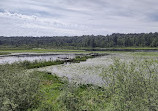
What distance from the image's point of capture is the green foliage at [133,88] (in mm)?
4785

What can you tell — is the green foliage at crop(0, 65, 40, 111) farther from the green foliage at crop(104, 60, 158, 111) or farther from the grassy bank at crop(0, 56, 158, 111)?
the green foliage at crop(104, 60, 158, 111)

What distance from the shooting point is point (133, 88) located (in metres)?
5.55

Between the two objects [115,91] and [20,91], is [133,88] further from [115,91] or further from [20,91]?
[20,91]

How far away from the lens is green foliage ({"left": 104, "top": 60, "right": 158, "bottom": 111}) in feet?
15.7

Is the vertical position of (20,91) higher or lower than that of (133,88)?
lower

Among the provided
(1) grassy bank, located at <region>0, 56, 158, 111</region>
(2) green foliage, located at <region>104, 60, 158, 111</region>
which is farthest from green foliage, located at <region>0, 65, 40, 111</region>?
(2) green foliage, located at <region>104, 60, 158, 111</region>

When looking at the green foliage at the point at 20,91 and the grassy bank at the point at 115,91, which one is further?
the green foliage at the point at 20,91

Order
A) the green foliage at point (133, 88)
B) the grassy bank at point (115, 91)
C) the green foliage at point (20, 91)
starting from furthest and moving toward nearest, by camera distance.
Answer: the green foliage at point (20, 91) → the grassy bank at point (115, 91) → the green foliage at point (133, 88)

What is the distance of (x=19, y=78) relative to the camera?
8.23 meters

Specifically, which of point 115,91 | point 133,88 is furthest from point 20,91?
point 133,88

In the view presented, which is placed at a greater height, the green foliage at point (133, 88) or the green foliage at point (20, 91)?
the green foliage at point (133, 88)

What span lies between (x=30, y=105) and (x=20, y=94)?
872 mm

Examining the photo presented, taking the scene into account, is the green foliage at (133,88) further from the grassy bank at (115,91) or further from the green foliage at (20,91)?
the green foliage at (20,91)

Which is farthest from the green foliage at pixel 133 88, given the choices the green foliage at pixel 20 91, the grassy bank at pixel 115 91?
the green foliage at pixel 20 91
